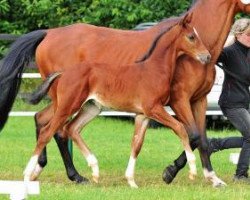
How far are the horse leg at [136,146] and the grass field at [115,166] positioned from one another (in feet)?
0.46

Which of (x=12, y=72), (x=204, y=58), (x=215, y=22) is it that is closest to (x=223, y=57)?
(x=215, y=22)

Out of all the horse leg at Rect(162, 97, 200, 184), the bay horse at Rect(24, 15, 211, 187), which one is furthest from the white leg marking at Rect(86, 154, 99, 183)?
the horse leg at Rect(162, 97, 200, 184)

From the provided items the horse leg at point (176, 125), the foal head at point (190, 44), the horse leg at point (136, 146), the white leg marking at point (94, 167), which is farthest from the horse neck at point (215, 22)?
the white leg marking at point (94, 167)

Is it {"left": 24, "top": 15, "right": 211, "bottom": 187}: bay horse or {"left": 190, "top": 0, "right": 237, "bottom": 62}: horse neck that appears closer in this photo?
{"left": 24, "top": 15, "right": 211, "bottom": 187}: bay horse

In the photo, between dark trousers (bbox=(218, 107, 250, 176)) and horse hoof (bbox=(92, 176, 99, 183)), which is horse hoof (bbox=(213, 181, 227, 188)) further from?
horse hoof (bbox=(92, 176, 99, 183))

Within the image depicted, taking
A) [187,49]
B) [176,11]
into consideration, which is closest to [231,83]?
[187,49]

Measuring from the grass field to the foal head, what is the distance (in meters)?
1.42

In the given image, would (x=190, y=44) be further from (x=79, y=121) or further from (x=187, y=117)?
(x=79, y=121)

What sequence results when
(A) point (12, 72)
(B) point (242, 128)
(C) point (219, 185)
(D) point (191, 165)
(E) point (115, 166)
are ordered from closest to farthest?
(D) point (191, 165) → (C) point (219, 185) → (B) point (242, 128) → (A) point (12, 72) → (E) point (115, 166)

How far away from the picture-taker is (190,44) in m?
10.1

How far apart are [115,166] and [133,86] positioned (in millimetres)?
2375

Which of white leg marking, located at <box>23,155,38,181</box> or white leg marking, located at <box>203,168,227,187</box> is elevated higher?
white leg marking, located at <box>23,155,38,181</box>

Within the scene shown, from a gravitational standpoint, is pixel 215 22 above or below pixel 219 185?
above

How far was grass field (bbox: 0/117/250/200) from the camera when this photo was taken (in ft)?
30.4
